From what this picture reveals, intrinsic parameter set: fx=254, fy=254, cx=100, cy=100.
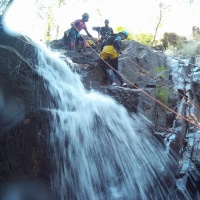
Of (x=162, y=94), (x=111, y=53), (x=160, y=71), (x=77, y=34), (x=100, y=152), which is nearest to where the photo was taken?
(x=100, y=152)

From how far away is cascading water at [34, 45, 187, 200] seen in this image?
4.40 m

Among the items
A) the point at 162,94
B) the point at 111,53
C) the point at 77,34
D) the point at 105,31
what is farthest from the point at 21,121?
the point at 105,31

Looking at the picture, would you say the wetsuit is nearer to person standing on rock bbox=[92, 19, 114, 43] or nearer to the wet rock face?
person standing on rock bbox=[92, 19, 114, 43]

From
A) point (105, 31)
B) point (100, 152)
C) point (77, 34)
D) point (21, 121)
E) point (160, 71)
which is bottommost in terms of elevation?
point (100, 152)

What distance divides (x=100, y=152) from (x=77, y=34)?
584 cm

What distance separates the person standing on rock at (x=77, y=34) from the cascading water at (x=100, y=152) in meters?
3.38

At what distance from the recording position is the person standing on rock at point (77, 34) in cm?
939

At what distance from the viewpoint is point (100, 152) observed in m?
4.99

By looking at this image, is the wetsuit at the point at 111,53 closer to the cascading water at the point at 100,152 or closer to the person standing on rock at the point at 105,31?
the cascading water at the point at 100,152

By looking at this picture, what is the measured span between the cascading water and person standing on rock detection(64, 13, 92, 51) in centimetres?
338

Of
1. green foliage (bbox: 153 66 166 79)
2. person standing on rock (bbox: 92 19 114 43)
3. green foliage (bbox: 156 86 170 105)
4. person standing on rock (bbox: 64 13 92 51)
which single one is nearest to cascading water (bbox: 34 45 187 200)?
green foliage (bbox: 156 86 170 105)

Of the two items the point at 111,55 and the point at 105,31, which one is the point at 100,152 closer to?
the point at 111,55

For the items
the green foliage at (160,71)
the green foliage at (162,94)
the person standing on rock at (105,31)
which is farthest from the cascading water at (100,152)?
the person standing on rock at (105,31)

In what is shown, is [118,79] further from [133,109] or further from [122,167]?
[122,167]
